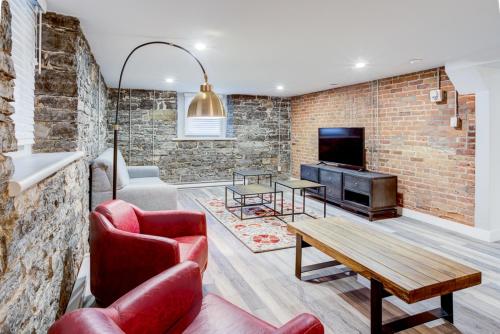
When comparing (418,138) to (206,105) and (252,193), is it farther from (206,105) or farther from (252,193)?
(206,105)

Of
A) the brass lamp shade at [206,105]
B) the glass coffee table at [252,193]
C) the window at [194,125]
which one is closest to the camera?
the brass lamp shade at [206,105]

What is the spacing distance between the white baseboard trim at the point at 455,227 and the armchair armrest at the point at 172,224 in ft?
10.9

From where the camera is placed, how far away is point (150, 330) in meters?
1.24

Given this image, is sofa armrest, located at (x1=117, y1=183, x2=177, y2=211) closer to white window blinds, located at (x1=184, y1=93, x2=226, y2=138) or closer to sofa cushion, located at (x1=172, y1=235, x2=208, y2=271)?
sofa cushion, located at (x1=172, y1=235, x2=208, y2=271)

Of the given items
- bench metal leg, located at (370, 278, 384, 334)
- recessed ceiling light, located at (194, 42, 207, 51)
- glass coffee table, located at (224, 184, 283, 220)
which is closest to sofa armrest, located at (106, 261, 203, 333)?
bench metal leg, located at (370, 278, 384, 334)

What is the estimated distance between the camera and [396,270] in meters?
1.92

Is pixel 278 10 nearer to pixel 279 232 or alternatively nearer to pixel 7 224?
pixel 7 224

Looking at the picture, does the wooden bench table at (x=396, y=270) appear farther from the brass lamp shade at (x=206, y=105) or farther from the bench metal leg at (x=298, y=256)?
the brass lamp shade at (x=206, y=105)

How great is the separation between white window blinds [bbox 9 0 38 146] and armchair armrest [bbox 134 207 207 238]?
102 cm

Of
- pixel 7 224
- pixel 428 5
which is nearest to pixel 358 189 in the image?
pixel 428 5

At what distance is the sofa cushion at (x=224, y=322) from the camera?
1.35 m

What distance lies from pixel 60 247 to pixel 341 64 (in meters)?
3.70

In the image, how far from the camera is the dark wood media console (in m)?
4.64

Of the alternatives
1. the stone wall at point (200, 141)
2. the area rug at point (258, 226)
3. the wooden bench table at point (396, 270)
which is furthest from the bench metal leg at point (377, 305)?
the stone wall at point (200, 141)
